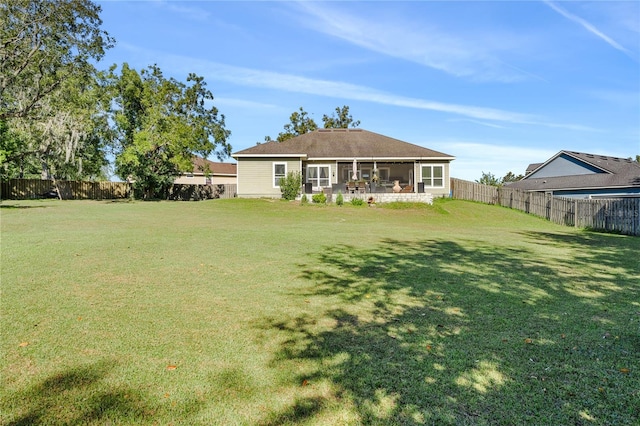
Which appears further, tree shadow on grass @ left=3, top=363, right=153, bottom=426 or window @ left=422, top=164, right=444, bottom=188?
window @ left=422, top=164, right=444, bottom=188

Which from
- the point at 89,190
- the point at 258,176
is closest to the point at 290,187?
the point at 258,176

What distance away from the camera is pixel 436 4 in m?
13.3

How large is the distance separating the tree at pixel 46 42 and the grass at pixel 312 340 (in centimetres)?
1889

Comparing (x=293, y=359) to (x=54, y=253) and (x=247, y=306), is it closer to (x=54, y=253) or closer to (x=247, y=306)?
(x=247, y=306)

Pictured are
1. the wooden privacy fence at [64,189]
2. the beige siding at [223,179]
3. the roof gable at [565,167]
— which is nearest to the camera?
the roof gable at [565,167]

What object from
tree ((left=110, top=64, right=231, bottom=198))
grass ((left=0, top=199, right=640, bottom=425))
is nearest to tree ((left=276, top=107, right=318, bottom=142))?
tree ((left=110, top=64, right=231, bottom=198))

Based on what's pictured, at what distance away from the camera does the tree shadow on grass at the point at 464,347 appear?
2.49 m

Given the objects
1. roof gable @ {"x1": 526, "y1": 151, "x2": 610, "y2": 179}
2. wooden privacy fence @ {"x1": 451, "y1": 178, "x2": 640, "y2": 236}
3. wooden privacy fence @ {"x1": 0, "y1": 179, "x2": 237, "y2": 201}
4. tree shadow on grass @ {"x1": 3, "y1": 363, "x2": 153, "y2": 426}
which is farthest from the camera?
wooden privacy fence @ {"x1": 0, "y1": 179, "x2": 237, "y2": 201}

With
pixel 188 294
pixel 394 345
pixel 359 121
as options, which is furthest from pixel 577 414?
pixel 359 121

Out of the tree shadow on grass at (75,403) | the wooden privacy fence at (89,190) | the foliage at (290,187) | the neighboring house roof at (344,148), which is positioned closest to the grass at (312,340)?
the tree shadow on grass at (75,403)

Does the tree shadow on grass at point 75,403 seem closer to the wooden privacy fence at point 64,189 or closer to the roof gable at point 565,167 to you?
the wooden privacy fence at point 64,189

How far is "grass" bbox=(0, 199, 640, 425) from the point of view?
8.11 feet

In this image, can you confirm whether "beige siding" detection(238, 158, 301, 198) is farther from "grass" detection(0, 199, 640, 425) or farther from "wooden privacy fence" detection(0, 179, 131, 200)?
"grass" detection(0, 199, 640, 425)

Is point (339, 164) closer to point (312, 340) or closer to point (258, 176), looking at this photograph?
point (258, 176)
